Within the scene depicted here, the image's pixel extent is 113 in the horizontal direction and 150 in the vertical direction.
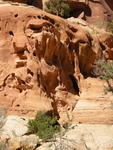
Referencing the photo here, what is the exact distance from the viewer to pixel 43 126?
1477cm

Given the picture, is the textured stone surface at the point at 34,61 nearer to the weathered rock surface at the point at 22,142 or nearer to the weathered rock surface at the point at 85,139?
the weathered rock surface at the point at 85,139

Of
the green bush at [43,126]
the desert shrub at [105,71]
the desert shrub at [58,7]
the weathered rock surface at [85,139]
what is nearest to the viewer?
the weathered rock surface at [85,139]

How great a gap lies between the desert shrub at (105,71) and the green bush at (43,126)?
480 cm

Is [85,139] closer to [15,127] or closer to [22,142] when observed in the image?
[15,127]

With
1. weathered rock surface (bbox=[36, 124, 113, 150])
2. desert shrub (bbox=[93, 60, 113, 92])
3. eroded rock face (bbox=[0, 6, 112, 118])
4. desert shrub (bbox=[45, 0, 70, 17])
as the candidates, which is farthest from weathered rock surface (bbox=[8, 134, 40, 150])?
desert shrub (bbox=[45, 0, 70, 17])

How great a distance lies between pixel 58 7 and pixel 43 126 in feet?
62.7

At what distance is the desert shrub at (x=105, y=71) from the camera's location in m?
19.6

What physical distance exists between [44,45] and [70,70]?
107 inches

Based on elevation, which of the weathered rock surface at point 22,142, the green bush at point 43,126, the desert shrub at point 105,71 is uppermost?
the weathered rock surface at point 22,142

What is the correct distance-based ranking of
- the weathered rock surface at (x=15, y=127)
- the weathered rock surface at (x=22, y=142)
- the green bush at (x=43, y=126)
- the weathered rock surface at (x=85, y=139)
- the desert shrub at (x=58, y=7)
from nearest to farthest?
the weathered rock surface at (x=22, y=142), the weathered rock surface at (x=85, y=139), the weathered rock surface at (x=15, y=127), the green bush at (x=43, y=126), the desert shrub at (x=58, y=7)

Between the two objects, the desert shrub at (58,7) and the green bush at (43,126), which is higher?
the green bush at (43,126)

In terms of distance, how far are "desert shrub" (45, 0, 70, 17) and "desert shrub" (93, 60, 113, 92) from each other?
36.0ft

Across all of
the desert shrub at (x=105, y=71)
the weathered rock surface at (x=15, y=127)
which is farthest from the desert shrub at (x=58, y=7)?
the weathered rock surface at (x=15, y=127)

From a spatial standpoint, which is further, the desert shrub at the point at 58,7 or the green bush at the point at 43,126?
the desert shrub at the point at 58,7
